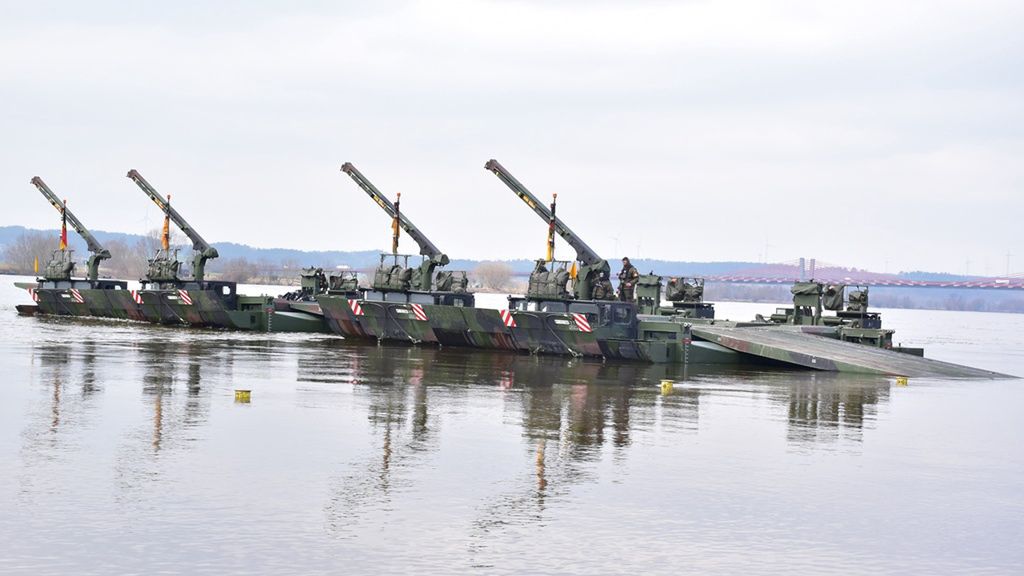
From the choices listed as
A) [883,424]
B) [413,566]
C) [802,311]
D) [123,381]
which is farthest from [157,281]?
[413,566]

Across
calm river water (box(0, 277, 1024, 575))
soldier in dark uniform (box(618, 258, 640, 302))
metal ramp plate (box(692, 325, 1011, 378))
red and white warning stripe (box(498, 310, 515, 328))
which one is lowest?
calm river water (box(0, 277, 1024, 575))

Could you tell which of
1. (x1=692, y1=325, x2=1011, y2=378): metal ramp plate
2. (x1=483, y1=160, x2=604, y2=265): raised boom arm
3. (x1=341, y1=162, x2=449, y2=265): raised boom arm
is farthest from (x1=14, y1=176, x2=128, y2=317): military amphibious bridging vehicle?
(x1=692, y1=325, x2=1011, y2=378): metal ramp plate

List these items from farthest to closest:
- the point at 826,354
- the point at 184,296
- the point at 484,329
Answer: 1. the point at 184,296
2. the point at 484,329
3. the point at 826,354

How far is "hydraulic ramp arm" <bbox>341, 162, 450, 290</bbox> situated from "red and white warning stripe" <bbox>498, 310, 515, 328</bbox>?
6463 millimetres

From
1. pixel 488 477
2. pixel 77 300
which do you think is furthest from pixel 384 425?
pixel 77 300

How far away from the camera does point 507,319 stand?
4247 centimetres

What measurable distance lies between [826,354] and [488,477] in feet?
79.4

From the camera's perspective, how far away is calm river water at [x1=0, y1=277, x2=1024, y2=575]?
12.0 metres

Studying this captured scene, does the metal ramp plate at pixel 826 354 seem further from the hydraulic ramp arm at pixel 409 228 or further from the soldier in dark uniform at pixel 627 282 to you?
the hydraulic ramp arm at pixel 409 228

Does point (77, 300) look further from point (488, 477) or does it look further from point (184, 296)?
point (488, 477)

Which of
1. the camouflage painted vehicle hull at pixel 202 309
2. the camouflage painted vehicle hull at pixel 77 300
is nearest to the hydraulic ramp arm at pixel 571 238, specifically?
the camouflage painted vehicle hull at pixel 202 309

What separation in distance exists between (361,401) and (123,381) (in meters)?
5.49

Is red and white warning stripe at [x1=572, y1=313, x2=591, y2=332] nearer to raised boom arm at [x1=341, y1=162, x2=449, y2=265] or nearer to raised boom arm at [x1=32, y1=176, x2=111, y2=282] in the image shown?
raised boom arm at [x1=341, y1=162, x2=449, y2=265]

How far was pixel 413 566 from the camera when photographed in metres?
11.4
